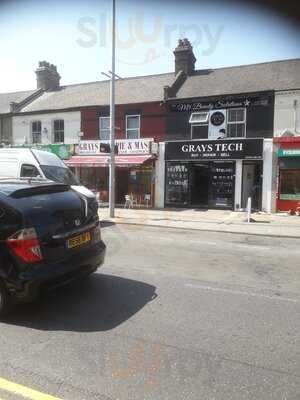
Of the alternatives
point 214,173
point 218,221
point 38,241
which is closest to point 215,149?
point 214,173

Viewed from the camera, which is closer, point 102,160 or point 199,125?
point 199,125

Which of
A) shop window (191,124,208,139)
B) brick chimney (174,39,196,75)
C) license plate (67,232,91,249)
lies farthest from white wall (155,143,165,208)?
license plate (67,232,91,249)

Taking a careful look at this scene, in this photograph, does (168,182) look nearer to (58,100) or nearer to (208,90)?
(208,90)

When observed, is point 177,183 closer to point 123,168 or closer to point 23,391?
point 123,168

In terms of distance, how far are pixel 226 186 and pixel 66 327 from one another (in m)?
15.9

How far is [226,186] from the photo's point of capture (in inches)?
766

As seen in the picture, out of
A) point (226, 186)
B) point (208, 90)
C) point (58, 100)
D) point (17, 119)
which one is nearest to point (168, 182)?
point (226, 186)

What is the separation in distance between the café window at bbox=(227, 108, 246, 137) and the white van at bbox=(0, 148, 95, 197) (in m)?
9.42

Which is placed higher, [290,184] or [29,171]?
[29,171]

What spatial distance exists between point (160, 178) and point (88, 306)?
16.0 m

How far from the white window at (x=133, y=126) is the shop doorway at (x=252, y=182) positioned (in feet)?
20.6

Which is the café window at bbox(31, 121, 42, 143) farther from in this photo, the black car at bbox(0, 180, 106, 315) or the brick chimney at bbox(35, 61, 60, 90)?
the black car at bbox(0, 180, 106, 315)

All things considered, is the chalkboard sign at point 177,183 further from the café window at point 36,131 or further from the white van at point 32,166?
the café window at point 36,131

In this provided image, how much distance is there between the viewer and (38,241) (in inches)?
181
